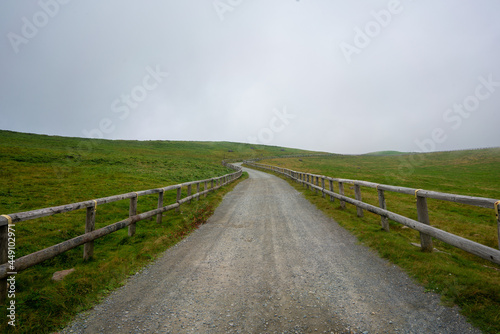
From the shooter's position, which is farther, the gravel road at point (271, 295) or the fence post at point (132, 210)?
the fence post at point (132, 210)

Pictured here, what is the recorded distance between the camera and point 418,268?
4.28 metres

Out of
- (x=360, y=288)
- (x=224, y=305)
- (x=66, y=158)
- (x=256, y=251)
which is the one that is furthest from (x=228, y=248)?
(x=66, y=158)

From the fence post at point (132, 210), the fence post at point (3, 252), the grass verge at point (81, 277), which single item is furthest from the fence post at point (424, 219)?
the fence post at point (3, 252)

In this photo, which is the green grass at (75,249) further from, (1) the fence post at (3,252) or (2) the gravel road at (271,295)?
(2) the gravel road at (271,295)

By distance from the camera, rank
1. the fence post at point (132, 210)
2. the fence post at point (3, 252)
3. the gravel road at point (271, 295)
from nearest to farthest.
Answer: the gravel road at point (271, 295), the fence post at point (3, 252), the fence post at point (132, 210)

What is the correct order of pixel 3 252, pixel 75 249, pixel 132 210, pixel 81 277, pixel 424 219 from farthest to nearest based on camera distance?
pixel 132 210 < pixel 75 249 < pixel 424 219 < pixel 81 277 < pixel 3 252

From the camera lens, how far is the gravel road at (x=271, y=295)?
2.98 metres

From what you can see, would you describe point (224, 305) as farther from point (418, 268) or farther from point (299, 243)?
point (418, 268)

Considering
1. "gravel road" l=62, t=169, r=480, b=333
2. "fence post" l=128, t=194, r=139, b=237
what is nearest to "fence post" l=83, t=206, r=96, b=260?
"fence post" l=128, t=194, r=139, b=237

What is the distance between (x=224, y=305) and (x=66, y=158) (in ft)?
104

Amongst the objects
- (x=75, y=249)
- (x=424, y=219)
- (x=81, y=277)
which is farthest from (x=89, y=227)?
(x=424, y=219)

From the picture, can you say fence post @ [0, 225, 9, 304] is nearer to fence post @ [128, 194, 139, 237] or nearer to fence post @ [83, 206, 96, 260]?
fence post @ [83, 206, 96, 260]

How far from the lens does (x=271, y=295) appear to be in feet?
12.2

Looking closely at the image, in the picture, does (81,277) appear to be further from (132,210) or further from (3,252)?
(132,210)
